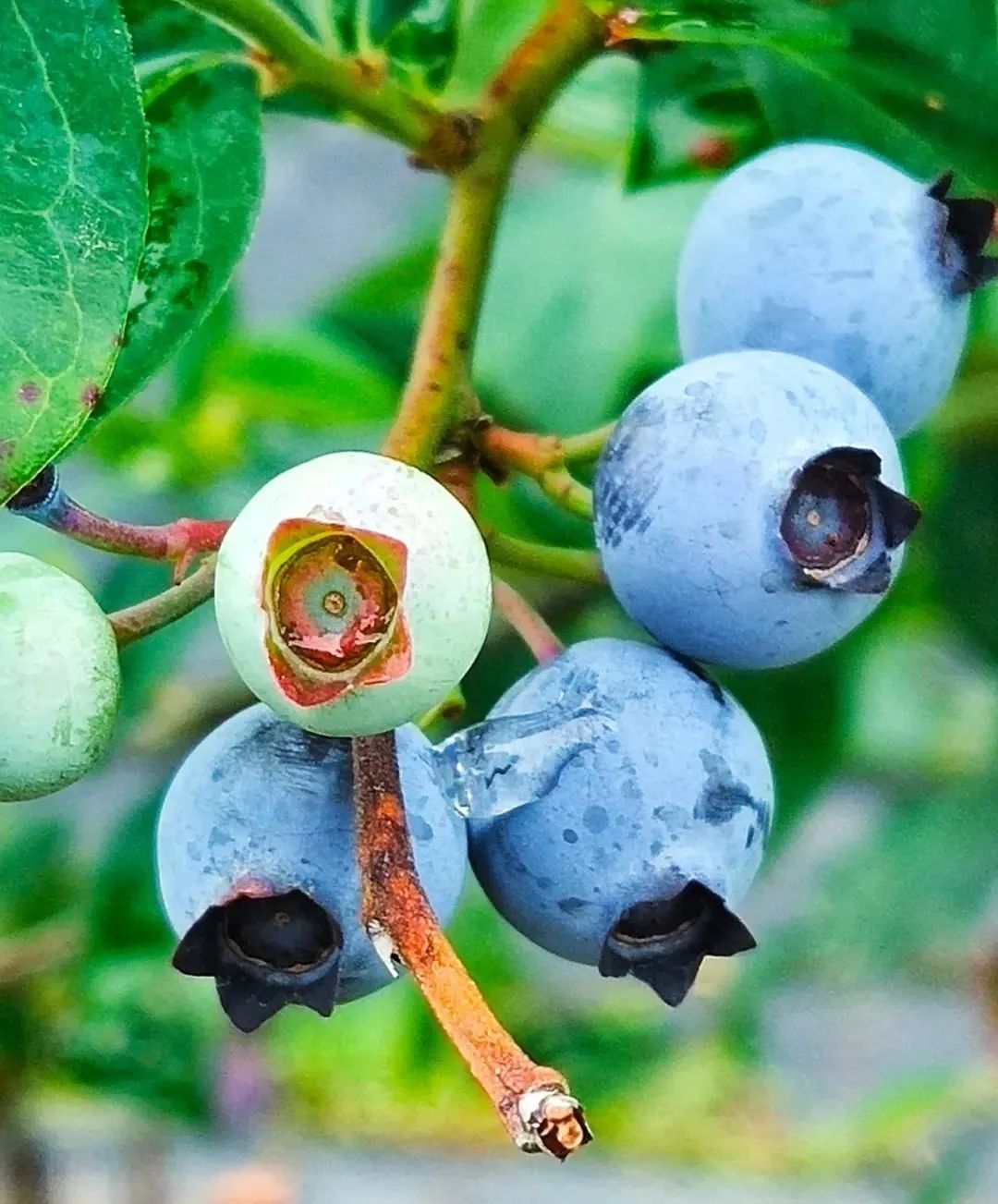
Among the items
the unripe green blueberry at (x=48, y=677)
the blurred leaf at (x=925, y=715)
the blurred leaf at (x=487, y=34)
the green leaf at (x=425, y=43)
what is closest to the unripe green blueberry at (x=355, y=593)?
the unripe green blueberry at (x=48, y=677)

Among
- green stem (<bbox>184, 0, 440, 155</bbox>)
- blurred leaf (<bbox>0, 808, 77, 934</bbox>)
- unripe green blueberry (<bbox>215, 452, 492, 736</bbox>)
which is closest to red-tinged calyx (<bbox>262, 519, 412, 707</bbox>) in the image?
unripe green blueberry (<bbox>215, 452, 492, 736</bbox>)

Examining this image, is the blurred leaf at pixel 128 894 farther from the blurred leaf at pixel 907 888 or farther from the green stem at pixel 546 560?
the green stem at pixel 546 560

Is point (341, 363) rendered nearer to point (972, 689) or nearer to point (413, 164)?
point (413, 164)

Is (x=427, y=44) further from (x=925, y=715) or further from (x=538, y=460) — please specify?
(x=925, y=715)

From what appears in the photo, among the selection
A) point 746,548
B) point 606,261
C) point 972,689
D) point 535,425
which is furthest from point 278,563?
point 972,689

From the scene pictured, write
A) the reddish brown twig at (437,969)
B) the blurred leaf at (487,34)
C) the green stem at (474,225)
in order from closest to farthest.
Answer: the reddish brown twig at (437,969)
the green stem at (474,225)
the blurred leaf at (487,34)

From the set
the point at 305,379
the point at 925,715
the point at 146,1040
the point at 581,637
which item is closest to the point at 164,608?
the point at 581,637
